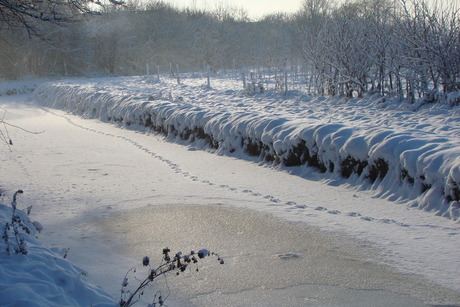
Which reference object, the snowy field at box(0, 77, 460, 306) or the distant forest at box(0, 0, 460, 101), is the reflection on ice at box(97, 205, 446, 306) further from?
the distant forest at box(0, 0, 460, 101)

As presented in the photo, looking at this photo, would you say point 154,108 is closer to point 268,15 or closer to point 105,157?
point 105,157

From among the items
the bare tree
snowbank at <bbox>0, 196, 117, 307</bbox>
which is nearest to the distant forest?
the bare tree

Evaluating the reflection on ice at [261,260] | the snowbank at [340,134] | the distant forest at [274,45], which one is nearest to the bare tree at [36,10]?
the distant forest at [274,45]

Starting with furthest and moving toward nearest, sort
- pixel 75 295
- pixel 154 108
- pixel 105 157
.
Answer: pixel 154 108 → pixel 105 157 → pixel 75 295

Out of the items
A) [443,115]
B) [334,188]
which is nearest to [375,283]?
[334,188]

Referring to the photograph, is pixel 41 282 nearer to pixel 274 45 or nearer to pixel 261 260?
pixel 261 260

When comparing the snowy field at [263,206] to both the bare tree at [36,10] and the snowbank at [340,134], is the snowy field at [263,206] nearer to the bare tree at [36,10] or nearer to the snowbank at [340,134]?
the snowbank at [340,134]

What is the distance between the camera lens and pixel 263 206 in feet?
21.2

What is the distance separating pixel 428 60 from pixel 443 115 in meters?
2.11

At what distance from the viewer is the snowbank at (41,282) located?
9.85ft

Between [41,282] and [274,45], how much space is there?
3677cm

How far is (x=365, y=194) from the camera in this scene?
22.2 ft

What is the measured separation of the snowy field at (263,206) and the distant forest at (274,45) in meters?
1.99

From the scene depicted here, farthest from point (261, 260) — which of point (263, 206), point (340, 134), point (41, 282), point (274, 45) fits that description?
point (274, 45)
